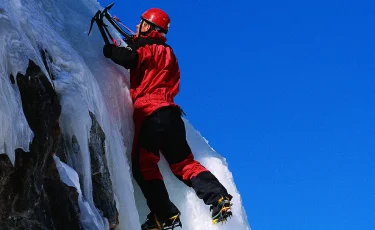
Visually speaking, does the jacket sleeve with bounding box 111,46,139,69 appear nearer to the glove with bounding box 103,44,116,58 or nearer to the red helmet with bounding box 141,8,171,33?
the glove with bounding box 103,44,116,58

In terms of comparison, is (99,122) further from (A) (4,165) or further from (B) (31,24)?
(A) (4,165)

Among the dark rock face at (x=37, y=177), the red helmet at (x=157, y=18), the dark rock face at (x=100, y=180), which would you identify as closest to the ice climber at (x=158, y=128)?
the red helmet at (x=157, y=18)

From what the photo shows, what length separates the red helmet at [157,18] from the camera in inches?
272

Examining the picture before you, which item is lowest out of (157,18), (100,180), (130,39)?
(100,180)

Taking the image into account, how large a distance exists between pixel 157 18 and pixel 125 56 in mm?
825

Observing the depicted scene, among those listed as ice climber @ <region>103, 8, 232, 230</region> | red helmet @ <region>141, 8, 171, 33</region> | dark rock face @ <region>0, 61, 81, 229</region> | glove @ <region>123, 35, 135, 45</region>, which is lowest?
dark rock face @ <region>0, 61, 81, 229</region>

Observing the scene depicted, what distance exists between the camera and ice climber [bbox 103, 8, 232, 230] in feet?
20.4

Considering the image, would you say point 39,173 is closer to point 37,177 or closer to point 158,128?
point 37,177

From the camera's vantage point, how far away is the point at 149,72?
6.57 m

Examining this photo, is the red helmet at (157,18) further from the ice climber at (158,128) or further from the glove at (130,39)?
the glove at (130,39)

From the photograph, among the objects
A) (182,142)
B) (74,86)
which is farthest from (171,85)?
(74,86)

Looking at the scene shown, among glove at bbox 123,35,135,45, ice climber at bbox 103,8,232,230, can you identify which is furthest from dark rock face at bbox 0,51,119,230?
glove at bbox 123,35,135,45

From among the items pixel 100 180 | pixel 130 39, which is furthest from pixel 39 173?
pixel 130 39

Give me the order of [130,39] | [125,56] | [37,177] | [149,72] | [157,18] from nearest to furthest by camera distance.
Answer: [37,177] < [125,56] < [149,72] < [157,18] < [130,39]
